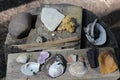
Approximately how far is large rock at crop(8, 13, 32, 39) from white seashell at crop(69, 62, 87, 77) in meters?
0.53

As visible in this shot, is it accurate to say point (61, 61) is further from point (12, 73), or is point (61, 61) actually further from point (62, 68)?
point (12, 73)

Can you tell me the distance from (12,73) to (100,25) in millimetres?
849

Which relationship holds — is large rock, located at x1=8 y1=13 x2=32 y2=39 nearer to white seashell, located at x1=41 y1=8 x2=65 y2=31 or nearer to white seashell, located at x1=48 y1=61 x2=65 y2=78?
white seashell, located at x1=41 y1=8 x2=65 y2=31

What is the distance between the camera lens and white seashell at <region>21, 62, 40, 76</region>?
2.38 metres

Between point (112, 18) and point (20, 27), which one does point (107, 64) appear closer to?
point (20, 27)

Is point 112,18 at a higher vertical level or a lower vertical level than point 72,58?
higher

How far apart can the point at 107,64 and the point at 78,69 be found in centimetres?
22

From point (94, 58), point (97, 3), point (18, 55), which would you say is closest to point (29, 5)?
point (97, 3)

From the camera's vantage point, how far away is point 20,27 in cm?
262

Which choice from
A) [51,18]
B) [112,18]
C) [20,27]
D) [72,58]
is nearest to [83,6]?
[112,18]

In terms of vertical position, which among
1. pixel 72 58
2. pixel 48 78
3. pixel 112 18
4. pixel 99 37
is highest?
pixel 112 18

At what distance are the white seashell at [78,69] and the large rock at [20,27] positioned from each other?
0.53m

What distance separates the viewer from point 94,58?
2.40 metres

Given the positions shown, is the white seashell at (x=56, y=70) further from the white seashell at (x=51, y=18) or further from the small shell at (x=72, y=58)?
the white seashell at (x=51, y=18)
